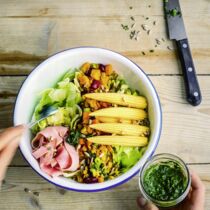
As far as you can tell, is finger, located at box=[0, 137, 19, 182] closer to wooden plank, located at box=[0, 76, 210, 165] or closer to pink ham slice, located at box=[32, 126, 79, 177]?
pink ham slice, located at box=[32, 126, 79, 177]

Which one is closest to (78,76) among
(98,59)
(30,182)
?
(98,59)

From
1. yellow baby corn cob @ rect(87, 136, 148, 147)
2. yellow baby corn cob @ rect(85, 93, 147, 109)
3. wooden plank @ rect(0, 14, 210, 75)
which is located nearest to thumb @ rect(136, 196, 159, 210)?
yellow baby corn cob @ rect(87, 136, 148, 147)

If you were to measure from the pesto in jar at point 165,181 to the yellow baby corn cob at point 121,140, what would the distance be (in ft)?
0.22

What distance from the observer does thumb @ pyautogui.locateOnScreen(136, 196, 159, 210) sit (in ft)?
3.93

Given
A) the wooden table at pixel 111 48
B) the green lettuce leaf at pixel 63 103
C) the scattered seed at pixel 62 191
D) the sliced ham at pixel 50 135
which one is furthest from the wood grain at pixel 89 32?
the scattered seed at pixel 62 191

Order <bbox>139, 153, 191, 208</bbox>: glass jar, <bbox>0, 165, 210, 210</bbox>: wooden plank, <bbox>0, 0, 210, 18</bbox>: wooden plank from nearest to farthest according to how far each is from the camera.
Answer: <bbox>139, 153, 191, 208</bbox>: glass jar, <bbox>0, 165, 210, 210</bbox>: wooden plank, <bbox>0, 0, 210, 18</bbox>: wooden plank

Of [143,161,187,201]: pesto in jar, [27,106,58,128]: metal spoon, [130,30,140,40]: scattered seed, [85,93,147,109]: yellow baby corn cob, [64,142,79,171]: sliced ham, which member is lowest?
[143,161,187,201]: pesto in jar

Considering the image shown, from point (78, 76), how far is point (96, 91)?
2.7 inches

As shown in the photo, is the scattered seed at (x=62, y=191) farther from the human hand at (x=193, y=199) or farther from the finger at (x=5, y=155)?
the finger at (x=5, y=155)

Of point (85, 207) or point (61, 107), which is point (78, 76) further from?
point (85, 207)

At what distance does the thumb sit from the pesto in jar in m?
0.02

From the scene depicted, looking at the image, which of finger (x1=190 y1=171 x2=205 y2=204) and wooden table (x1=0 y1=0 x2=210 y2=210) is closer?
finger (x1=190 y1=171 x2=205 y2=204)

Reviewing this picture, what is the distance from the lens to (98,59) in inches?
50.9

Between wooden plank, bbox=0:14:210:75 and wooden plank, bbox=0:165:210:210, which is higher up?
wooden plank, bbox=0:14:210:75
